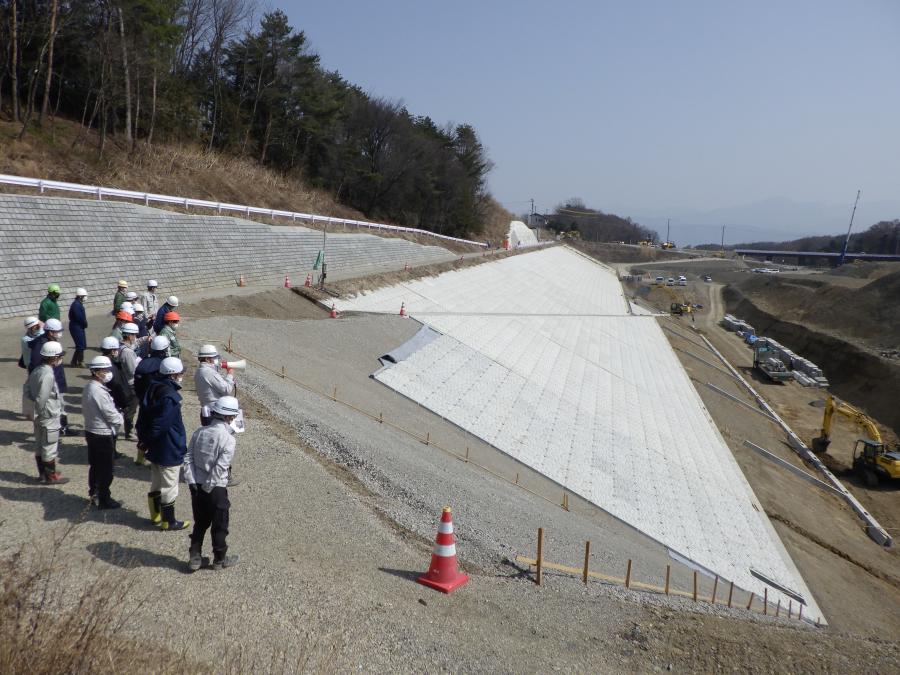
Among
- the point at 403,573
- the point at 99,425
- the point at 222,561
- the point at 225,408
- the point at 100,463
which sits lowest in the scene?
the point at 403,573

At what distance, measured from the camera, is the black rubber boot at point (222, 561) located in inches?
223

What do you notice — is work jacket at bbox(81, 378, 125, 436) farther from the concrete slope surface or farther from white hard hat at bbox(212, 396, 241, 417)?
the concrete slope surface

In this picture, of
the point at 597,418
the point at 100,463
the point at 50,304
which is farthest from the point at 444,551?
the point at 597,418

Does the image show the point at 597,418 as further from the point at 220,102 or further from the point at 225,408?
the point at 220,102

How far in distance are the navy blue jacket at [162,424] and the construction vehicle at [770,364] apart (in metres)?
38.0

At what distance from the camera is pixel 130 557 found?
5.63 meters

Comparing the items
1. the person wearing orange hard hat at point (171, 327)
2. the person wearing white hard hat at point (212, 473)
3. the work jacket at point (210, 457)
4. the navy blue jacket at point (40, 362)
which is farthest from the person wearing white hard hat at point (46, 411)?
the work jacket at point (210, 457)

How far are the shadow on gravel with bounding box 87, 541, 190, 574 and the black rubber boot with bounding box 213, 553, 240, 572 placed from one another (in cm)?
24

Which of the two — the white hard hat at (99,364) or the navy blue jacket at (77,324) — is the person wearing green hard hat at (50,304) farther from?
the white hard hat at (99,364)

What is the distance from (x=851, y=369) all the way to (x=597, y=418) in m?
27.7

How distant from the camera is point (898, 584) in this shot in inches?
610

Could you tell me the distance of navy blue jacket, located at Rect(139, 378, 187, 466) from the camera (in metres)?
5.97

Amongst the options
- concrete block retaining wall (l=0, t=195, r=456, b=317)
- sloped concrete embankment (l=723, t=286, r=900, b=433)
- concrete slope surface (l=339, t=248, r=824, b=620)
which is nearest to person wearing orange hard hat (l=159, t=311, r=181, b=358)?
concrete block retaining wall (l=0, t=195, r=456, b=317)

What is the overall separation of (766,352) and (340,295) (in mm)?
29624
